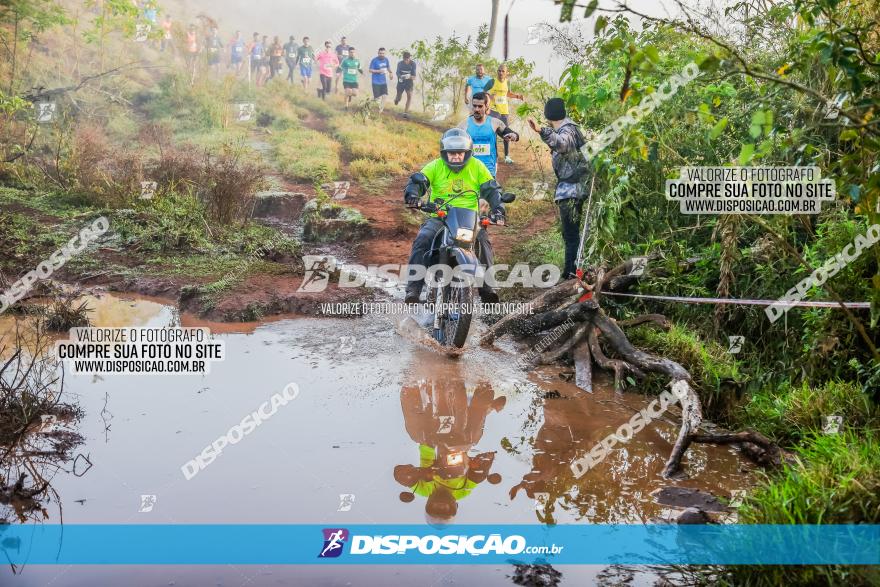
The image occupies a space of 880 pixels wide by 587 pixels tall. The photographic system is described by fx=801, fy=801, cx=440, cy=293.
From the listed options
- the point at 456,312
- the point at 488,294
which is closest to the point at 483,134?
the point at 488,294

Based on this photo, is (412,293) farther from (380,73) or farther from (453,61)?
(380,73)

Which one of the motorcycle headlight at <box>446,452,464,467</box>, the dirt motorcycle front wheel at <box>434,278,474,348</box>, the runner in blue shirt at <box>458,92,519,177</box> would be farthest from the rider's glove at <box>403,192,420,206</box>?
the motorcycle headlight at <box>446,452,464,467</box>

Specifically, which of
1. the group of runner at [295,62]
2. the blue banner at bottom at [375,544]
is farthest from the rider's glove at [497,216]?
the group of runner at [295,62]

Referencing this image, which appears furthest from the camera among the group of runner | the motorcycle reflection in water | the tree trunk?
the group of runner

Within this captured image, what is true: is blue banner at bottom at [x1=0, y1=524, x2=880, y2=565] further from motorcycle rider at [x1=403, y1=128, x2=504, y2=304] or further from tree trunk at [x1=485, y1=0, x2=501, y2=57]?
tree trunk at [x1=485, y1=0, x2=501, y2=57]

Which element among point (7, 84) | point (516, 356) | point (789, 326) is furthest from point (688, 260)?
point (7, 84)

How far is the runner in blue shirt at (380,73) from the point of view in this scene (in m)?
22.7

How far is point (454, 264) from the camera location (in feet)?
27.8

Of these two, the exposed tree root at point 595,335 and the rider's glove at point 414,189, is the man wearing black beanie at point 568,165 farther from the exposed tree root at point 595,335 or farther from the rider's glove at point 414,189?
the rider's glove at point 414,189

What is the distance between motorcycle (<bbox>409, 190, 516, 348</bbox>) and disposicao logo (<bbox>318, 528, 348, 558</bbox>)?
360 cm

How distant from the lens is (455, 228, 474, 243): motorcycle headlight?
323 inches

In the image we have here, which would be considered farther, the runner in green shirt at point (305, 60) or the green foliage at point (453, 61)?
the runner in green shirt at point (305, 60)

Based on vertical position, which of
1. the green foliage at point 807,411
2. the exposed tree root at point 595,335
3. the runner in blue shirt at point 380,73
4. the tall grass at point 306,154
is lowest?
the green foliage at point 807,411

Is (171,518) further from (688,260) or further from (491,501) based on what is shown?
(688,260)
